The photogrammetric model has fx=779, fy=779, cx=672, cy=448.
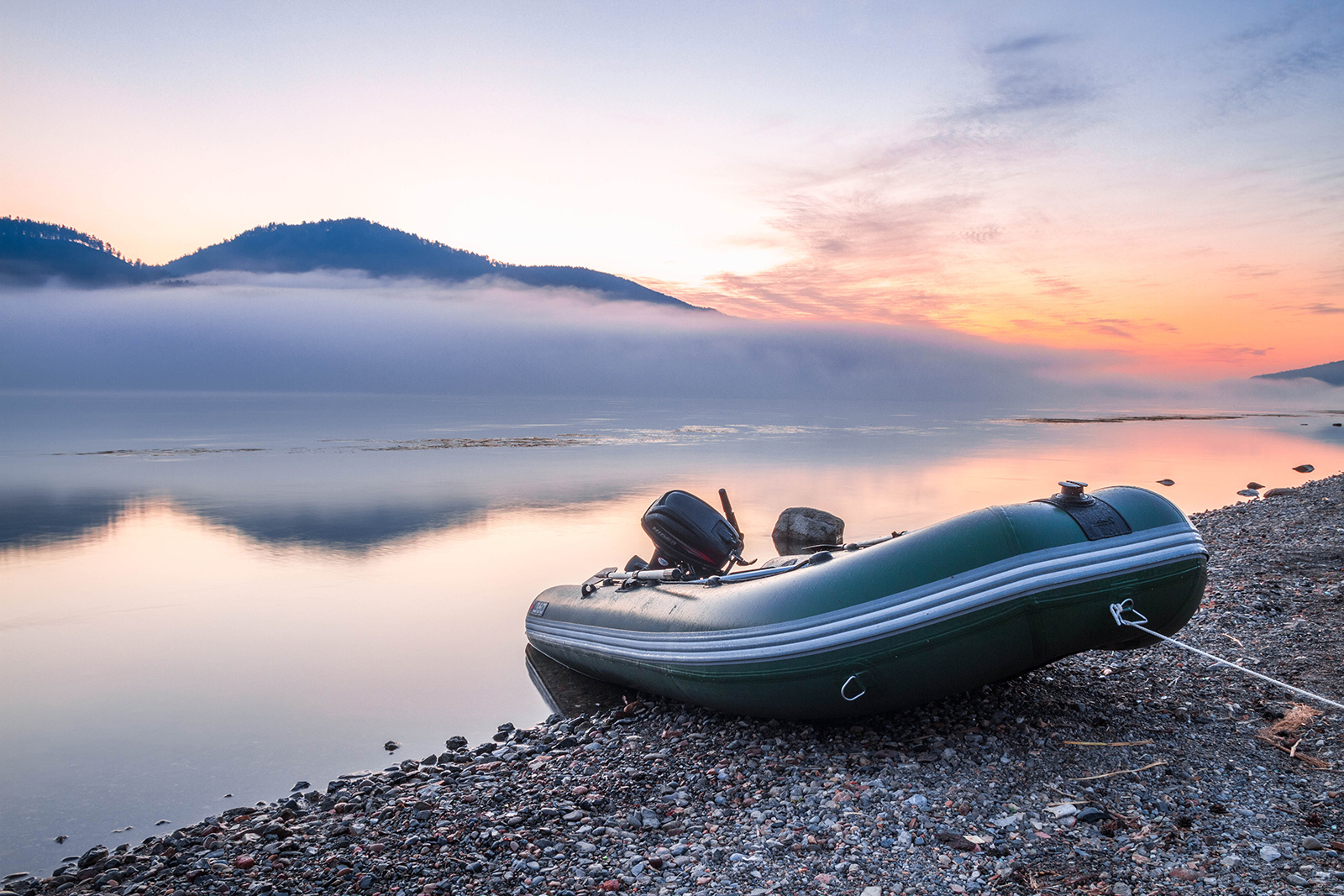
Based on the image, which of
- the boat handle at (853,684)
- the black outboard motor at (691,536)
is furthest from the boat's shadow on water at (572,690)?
the boat handle at (853,684)

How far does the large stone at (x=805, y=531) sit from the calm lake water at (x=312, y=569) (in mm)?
1738

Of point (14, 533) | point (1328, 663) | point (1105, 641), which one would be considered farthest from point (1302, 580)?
point (14, 533)

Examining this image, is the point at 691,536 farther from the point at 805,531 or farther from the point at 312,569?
the point at 312,569

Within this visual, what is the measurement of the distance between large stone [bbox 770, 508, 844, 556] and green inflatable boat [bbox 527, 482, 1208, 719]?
5488 millimetres

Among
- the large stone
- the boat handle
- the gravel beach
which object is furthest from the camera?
the large stone

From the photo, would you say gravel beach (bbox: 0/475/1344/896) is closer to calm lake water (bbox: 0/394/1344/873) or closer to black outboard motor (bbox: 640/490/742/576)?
calm lake water (bbox: 0/394/1344/873)

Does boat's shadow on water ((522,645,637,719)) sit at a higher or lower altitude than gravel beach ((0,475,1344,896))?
lower

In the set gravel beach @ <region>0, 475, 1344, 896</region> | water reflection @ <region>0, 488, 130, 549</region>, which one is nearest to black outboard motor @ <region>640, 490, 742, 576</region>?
gravel beach @ <region>0, 475, 1344, 896</region>

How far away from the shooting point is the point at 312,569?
11.0m

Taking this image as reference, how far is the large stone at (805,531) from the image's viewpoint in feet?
32.0

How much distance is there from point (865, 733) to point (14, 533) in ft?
49.6

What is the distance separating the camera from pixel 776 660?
4027 mm

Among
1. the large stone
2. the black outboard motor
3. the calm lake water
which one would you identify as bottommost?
the calm lake water

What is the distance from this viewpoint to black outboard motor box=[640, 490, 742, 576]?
612 cm
